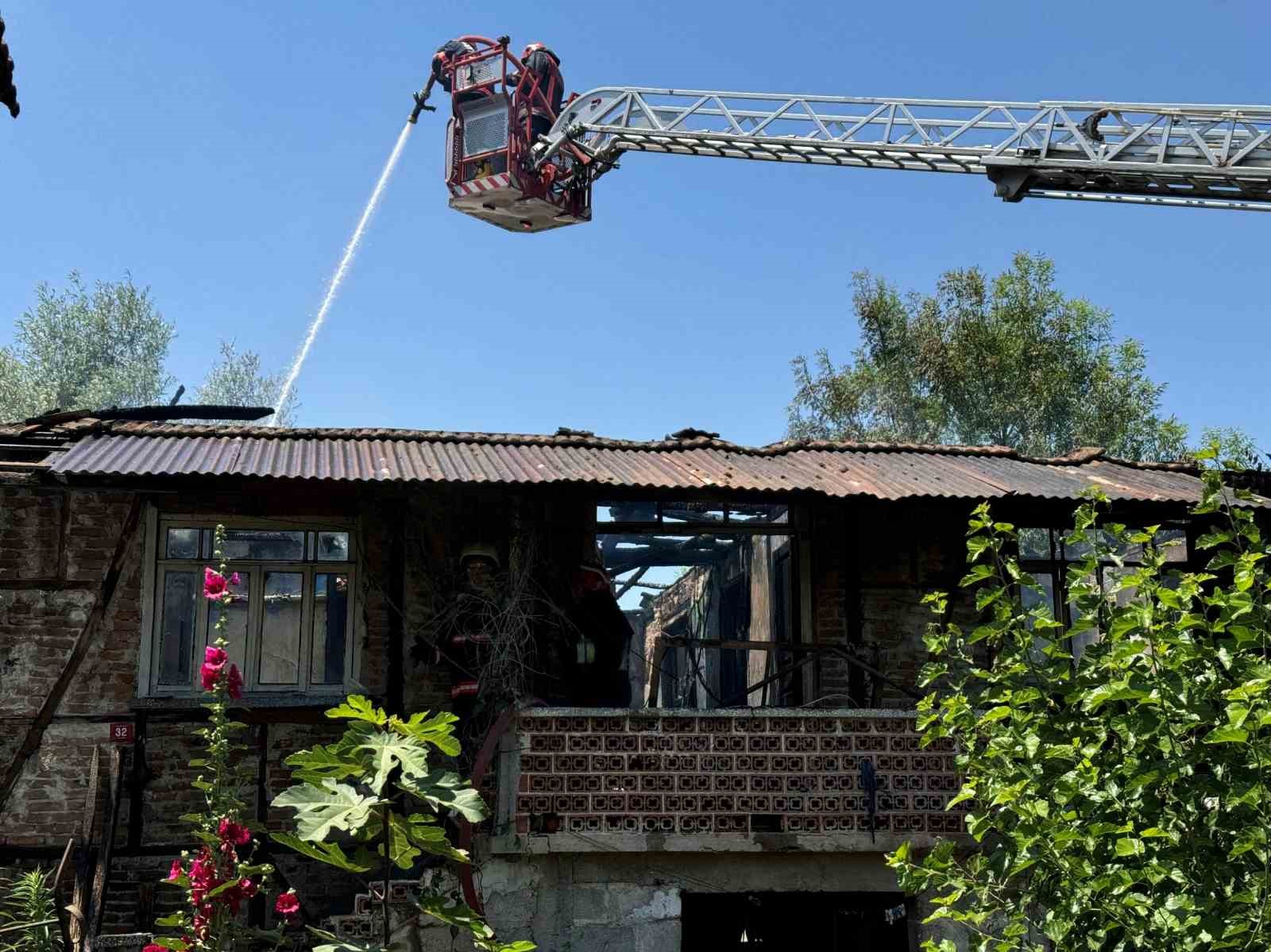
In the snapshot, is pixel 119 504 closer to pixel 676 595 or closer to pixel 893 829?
pixel 893 829

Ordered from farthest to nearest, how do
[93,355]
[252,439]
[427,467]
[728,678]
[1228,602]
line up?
[93,355]
[728,678]
[252,439]
[427,467]
[1228,602]

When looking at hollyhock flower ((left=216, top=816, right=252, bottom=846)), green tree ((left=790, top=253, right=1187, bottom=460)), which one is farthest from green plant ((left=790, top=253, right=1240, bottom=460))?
hollyhock flower ((left=216, top=816, right=252, bottom=846))

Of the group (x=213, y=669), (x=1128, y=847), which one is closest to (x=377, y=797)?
(x=213, y=669)

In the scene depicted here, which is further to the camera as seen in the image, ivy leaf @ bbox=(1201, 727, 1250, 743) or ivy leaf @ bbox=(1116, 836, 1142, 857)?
ivy leaf @ bbox=(1116, 836, 1142, 857)

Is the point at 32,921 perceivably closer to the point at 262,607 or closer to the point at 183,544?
the point at 262,607

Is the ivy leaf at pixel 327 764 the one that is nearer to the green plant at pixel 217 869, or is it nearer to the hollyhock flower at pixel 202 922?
the green plant at pixel 217 869

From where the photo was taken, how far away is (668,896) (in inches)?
421

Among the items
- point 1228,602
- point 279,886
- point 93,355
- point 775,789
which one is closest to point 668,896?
point 775,789

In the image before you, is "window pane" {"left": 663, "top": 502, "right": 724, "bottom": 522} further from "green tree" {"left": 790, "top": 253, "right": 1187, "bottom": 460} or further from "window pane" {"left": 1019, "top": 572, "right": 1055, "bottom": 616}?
"green tree" {"left": 790, "top": 253, "right": 1187, "bottom": 460}

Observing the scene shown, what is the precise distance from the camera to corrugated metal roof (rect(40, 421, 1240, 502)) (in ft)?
35.8

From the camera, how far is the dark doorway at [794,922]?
1199 cm

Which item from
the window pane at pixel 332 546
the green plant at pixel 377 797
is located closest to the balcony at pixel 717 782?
the window pane at pixel 332 546

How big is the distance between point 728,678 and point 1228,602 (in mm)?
11838

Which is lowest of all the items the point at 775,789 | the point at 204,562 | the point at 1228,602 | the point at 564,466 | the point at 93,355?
the point at 775,789
